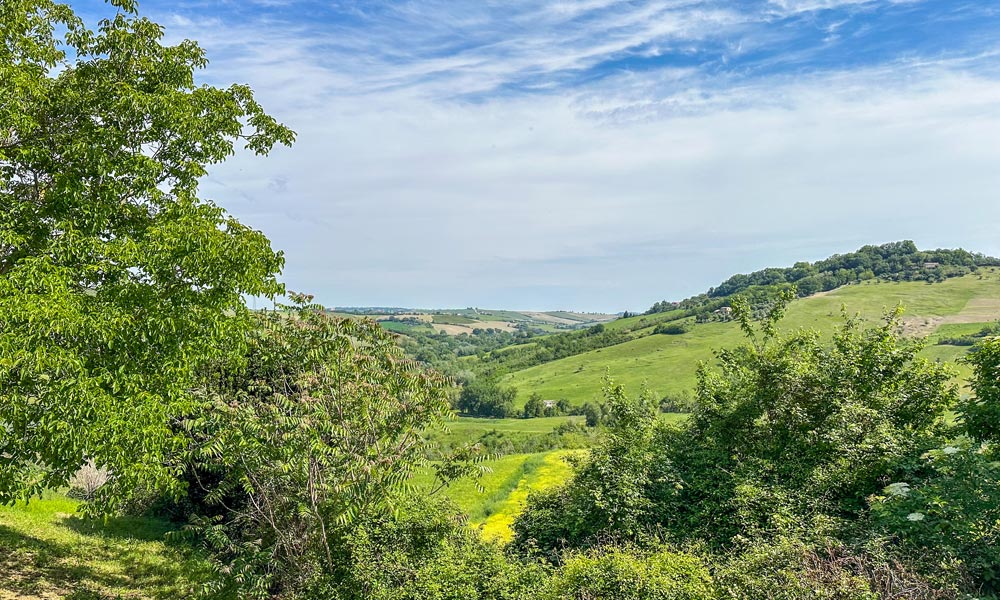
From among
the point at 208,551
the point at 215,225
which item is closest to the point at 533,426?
the point at 208,551

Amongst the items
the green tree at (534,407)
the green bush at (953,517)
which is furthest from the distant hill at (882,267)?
the green bush at (953,517)

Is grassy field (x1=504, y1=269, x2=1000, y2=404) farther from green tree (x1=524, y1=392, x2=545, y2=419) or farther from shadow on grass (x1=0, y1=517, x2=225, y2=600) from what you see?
shadow on grass (x1=0, y1=517, x2=225, y2=600)

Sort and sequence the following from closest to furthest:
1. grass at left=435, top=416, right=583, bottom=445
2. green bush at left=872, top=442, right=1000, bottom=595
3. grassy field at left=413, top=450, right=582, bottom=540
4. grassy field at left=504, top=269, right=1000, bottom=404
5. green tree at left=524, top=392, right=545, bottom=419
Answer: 1. green bush at left=872, top=442, right=1000, bottom=595
2. grassy field at left=413, top=450, right=582, bottom=540
3. grass at left=435, top=416, right=583, bottom=445
4. grassy field at left=504, top=269, right=1000, bottom=404
5. green tree at left=524, top=392, right=545, bottom=419

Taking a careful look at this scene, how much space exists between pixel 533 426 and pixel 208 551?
9067 centimetres

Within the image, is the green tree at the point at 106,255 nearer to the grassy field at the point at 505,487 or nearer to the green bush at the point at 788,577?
the green bush at the point at 788,577

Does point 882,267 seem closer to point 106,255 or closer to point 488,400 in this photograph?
point 488,400

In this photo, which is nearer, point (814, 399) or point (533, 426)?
point (814, 399)

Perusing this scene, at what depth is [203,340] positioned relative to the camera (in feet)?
31.8

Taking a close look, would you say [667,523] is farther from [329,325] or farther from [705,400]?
[329,325]

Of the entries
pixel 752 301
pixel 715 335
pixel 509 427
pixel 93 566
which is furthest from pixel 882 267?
pixel 93 566

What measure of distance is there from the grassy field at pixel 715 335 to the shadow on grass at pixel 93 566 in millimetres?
93917

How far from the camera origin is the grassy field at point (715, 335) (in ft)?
356

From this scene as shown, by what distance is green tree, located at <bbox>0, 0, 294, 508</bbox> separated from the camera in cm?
753

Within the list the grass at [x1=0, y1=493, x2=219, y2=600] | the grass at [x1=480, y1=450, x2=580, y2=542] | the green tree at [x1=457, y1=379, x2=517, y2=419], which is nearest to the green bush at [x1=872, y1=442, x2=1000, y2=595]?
the grass at [x1=480, y1=450, x2=580, y2=542]
